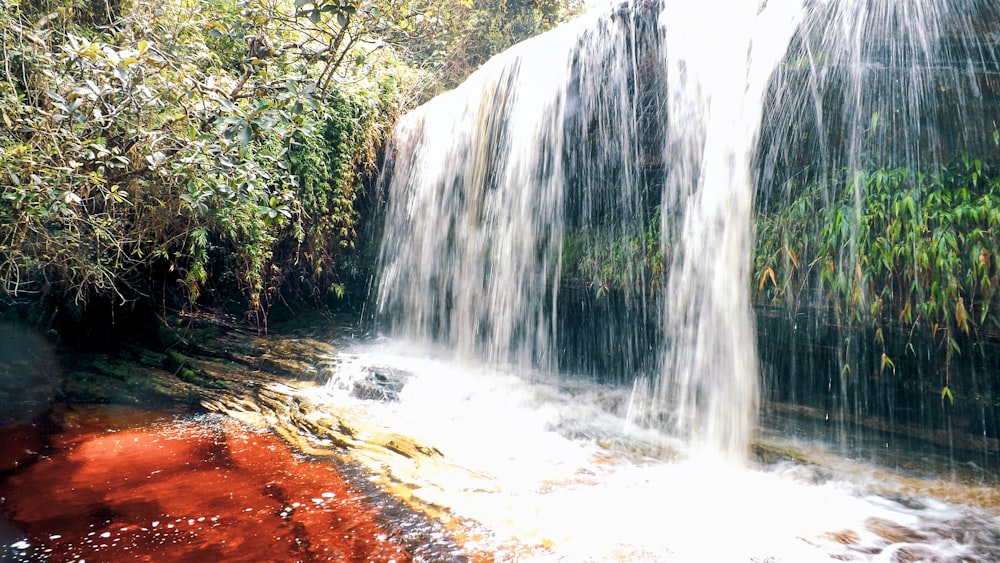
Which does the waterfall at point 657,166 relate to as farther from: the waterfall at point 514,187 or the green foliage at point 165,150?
the green foliage at point 165,150

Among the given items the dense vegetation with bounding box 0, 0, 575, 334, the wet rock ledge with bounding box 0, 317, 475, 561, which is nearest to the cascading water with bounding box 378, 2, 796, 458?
the dense vegetation with bounding box 0, 0, 575, 334

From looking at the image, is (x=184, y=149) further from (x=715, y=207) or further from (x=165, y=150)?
(x=715, y=207)

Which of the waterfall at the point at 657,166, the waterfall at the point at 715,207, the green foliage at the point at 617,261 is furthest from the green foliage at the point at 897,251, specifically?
A: the green foliage at the point at 617,261

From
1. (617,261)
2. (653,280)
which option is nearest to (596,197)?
(617,261)

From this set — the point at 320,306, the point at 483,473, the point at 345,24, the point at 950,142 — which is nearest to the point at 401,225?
the point at 320,306

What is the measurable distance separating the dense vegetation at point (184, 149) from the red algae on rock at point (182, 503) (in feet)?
5.02

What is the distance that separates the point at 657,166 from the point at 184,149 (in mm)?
4047

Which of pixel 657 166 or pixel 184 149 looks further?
pixel 657 166

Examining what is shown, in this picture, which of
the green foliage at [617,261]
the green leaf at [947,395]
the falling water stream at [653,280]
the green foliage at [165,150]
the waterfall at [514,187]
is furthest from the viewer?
the waterfall at [514,187]

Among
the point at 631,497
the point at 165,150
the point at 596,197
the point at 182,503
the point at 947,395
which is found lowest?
the point at 182,503

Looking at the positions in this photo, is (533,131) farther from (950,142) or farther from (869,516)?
(869,516)

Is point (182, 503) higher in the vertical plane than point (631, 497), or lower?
lower

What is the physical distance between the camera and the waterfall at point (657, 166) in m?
4.00

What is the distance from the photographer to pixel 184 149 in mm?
4027
